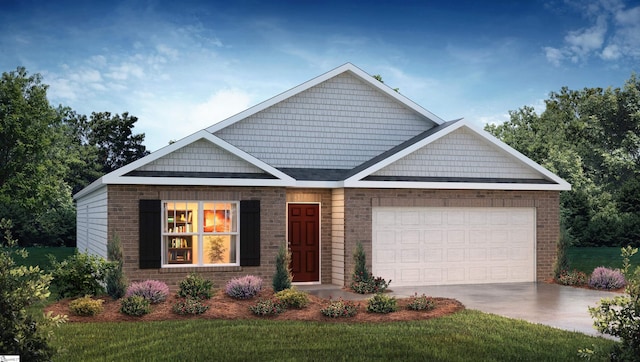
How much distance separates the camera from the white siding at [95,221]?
707 inches

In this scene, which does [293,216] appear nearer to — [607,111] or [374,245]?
[374,245]

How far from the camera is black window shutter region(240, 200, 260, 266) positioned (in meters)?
17.6

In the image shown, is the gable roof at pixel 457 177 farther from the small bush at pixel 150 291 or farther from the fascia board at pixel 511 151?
the small bush at pixel 150 291

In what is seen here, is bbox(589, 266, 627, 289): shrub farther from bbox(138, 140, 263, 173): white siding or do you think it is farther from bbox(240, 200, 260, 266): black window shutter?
bbox(138, 140, 263, 173): white siding

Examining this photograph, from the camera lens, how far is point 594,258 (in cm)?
2738

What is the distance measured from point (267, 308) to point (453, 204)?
8238 millimetres

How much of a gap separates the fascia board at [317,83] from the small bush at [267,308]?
7458 millimetres

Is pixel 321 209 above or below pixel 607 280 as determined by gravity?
above

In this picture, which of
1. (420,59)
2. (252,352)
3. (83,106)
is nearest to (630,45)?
(420,59)

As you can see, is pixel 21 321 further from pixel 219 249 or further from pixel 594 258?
pixel 594 258

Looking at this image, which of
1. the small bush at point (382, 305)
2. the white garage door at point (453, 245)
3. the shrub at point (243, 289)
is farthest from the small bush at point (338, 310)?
the white garage door at point (453, 245)

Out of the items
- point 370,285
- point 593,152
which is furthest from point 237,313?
point 593,152

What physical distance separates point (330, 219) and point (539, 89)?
121 feet

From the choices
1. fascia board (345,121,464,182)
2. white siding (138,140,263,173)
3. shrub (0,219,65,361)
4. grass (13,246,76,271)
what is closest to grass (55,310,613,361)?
shrub (0,219,65,361)
